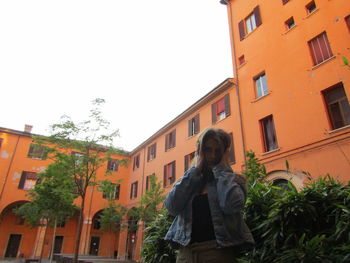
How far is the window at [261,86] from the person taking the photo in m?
13.7

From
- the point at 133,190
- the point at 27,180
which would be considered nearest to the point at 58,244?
the point at 27,180

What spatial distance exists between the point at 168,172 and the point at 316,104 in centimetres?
1330

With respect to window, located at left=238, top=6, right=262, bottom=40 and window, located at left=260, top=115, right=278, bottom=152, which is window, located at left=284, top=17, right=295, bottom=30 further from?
window, located at left=260, top=115, right=278, bottom=152

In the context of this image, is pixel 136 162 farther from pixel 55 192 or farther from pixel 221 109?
pixel 221 109

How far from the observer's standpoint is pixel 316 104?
35.3 feet

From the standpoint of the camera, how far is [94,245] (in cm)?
2769

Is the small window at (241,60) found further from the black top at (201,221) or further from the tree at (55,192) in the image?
the black top at (201,221)

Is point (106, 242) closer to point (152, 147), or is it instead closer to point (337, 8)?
point (152, 147)

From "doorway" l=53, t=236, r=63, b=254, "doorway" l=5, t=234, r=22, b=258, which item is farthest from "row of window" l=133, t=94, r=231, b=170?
"doorway" l=5, t=234, r=22, b=258

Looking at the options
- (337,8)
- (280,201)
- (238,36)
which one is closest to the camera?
(280,201)

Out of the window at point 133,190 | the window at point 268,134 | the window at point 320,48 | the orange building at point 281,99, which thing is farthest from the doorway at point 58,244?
the window at point 320,48

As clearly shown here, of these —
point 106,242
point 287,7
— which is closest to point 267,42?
point 287,7

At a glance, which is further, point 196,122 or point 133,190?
point 133,190

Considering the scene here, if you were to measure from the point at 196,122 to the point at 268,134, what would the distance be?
709 cm
